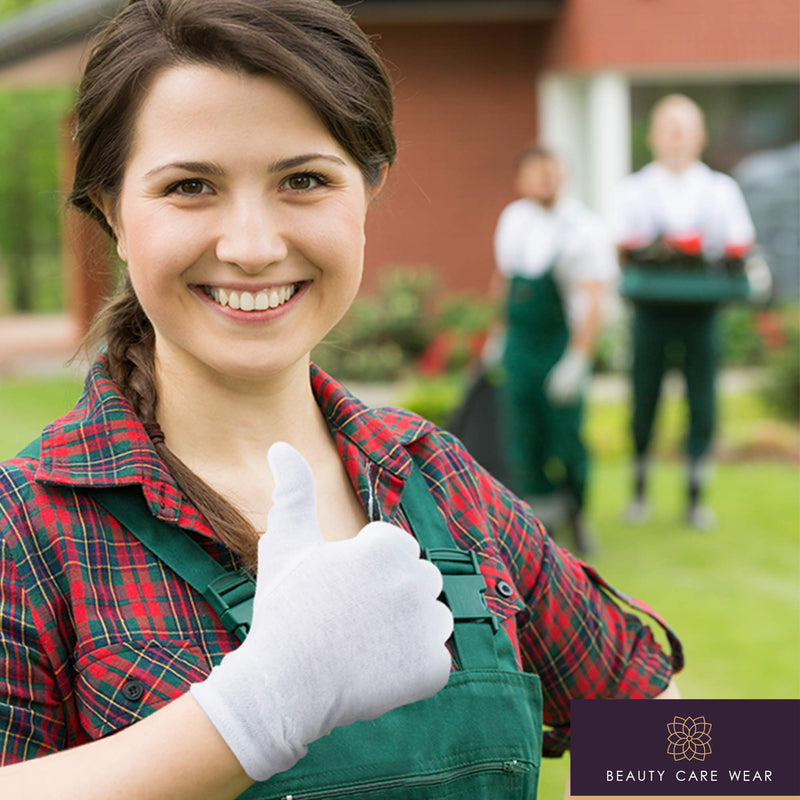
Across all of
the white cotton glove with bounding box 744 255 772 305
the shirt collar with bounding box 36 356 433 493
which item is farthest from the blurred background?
the shirt collar with bounding box 36 356 433 493

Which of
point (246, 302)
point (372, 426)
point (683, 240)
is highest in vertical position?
point (683, 240)

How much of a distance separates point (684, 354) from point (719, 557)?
1061mm

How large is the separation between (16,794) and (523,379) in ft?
16.3

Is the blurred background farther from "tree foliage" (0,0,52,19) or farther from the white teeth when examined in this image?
"tree foliage" (0,0,52,19)

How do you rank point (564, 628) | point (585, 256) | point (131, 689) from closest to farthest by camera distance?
point (131, 689) → point (564, 628) → point (585, 256)

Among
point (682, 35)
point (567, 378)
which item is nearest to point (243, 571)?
point (567, 378)

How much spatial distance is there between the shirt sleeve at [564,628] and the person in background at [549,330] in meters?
4.10

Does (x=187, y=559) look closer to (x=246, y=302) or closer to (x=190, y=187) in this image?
(x=246, y=302)

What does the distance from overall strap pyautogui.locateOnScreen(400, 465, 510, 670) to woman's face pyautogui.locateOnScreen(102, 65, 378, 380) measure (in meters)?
0.29

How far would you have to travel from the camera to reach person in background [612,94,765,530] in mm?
6359

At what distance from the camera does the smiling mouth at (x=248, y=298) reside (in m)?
1.48

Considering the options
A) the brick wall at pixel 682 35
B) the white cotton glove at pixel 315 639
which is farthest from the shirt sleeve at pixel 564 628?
the brick wall at pixel 682 35

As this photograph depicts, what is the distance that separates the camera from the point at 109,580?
1.35 meters

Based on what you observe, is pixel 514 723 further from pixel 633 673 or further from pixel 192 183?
pixel 192 183
